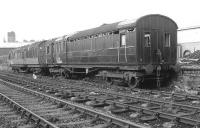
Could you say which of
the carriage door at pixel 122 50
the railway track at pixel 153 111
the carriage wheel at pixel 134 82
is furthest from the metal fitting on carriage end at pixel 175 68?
the railway track at pixel 153 111

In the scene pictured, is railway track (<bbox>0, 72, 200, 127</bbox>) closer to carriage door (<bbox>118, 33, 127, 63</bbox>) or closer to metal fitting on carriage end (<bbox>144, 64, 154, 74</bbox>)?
metal fitting on carriage end (<bbox>144, 64, 154, 74</bbox>)

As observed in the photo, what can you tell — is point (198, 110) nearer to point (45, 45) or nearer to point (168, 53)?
point (168, 53)

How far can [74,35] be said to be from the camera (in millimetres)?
19734

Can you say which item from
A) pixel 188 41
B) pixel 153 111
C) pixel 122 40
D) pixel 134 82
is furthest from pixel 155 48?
pixel 188 41

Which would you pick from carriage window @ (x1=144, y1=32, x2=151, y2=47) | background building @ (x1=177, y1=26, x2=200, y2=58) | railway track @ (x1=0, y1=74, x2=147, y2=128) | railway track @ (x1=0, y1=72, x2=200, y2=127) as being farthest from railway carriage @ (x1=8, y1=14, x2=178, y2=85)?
background building @ (x1=177, y1=26, x2=200, y2=58)

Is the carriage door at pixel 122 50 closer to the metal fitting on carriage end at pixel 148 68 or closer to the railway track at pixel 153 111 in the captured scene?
the metal fitting on carriage end at pixel 148 68

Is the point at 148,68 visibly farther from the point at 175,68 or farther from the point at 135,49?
the point at 175,68

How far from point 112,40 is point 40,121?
340 inches

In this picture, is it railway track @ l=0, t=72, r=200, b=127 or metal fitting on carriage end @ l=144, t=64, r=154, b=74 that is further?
metal fitting on carriage end @ l=144, t=64, r=154, b=74

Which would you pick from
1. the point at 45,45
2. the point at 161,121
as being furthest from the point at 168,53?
the point at 45,45

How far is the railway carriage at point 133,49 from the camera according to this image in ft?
44.1

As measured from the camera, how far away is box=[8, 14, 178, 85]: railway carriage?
1345 centimetres

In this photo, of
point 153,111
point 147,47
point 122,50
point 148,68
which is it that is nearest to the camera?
point 153,111

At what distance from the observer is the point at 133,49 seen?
13.5m
